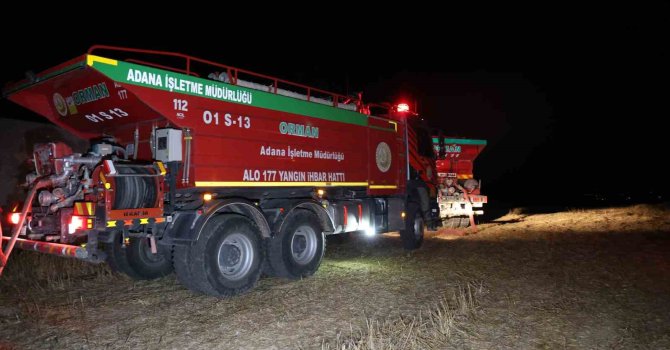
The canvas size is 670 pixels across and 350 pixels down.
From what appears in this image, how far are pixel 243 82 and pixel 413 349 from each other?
14.9 feet

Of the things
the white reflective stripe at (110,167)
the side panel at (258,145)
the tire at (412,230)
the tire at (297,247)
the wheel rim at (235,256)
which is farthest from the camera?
the tire at (412,230)

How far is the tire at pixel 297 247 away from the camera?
7473 millimetres

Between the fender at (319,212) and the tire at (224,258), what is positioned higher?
the fender at (319,212)

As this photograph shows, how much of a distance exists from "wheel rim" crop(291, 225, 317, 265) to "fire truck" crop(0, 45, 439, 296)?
2 cm

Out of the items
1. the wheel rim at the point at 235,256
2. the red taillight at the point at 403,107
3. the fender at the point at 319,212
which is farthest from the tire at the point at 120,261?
the red taillight at the point at 403,107

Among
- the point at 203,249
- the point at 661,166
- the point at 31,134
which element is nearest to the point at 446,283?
the point at 203,249

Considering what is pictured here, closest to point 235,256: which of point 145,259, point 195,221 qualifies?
point 195,221

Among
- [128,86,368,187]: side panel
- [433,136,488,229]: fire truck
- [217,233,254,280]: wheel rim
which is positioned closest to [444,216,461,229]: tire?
[433,136,488,229]: fire truck

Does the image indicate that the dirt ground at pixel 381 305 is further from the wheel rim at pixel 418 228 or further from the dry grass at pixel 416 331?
the wheel rim at pixel 418 228

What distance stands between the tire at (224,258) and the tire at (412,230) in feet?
15.9

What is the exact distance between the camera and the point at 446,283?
7.16 meters

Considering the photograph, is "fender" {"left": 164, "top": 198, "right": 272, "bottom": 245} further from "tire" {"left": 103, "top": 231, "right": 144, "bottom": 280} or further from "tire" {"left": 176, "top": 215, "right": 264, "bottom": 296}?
"tire" {"left": 103, "top": 231, "right": 144, "bottom": 280}

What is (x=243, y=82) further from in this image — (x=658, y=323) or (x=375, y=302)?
(x=658, y=323)

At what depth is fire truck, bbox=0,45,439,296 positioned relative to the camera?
5.97 meters
